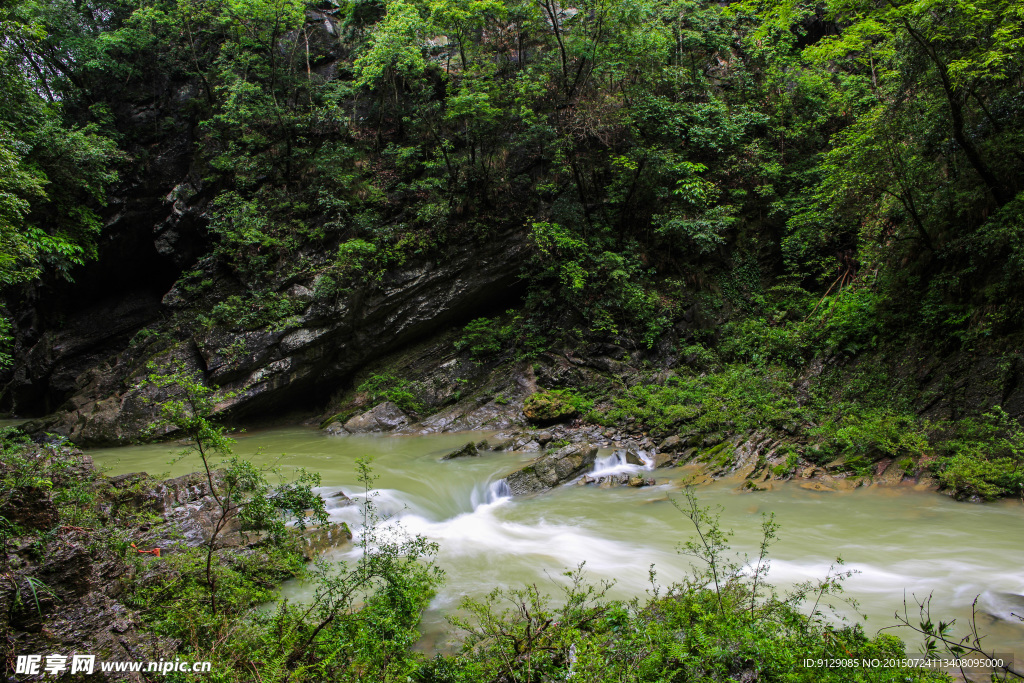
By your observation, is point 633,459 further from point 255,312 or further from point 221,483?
point 255,312

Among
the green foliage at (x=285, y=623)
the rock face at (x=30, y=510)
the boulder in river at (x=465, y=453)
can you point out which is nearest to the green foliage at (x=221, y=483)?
the green foliage at (x=285, y=623)

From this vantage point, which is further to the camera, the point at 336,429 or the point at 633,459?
the point at 336,429

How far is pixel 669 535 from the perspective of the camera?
6609 millimetres

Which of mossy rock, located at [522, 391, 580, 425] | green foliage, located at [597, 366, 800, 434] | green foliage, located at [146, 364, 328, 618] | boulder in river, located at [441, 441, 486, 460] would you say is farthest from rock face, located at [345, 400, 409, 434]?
→ green foliage, located at [146, 364, 328, 618]

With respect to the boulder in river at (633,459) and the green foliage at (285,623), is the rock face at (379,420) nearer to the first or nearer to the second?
the boulder in river at (633,459)

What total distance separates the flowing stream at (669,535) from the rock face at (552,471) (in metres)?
0.24

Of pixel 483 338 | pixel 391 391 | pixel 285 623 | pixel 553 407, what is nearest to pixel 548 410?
pixel 553 407

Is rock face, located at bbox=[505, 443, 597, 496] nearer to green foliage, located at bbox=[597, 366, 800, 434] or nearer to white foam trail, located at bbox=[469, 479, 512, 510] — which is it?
white foam trail, located at bbox=[469, 479, 512, 510]

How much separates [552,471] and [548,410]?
341 centimetres

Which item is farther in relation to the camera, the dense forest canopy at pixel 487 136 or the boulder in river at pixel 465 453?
the dense forest canopy at pixel 487 136

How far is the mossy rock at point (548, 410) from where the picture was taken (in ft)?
41.1

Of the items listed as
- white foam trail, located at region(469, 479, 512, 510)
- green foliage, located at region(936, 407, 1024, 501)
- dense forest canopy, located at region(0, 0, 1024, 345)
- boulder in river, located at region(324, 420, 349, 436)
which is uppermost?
dense forest canopy, located at region(0, 0, 1024, 345)

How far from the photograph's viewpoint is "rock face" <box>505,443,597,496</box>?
8914mm

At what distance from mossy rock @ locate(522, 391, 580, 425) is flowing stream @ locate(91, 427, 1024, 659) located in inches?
103
